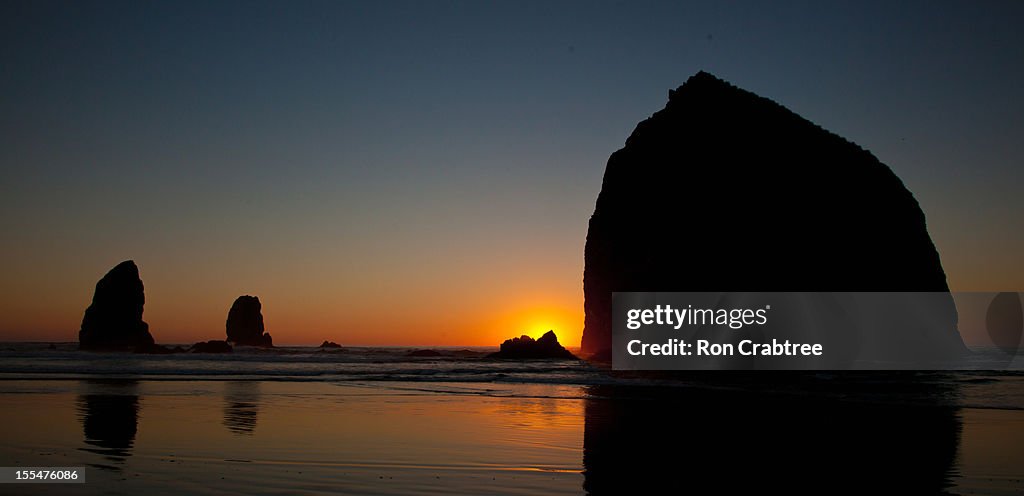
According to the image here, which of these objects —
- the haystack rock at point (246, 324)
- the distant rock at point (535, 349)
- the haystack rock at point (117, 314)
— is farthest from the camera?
the haystack rock at point (246, 324)

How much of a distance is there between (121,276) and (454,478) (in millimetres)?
110343

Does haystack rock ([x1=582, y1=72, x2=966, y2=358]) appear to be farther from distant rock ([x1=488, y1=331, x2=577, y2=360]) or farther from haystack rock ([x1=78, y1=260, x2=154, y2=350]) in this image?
haystack rock ([x1=78, y1=260, x2=154, y2=350])

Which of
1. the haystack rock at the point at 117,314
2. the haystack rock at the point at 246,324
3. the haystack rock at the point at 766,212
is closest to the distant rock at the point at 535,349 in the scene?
the haystack rock at the point at 766,212

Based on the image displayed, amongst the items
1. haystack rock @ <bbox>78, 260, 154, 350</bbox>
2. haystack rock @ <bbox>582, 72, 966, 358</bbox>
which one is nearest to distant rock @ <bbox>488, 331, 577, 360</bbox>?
haystack rock @ <bbox>582, 72, 966, 358</bbox>

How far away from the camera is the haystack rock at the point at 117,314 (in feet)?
329

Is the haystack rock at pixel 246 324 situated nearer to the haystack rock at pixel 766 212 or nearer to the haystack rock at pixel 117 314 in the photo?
the haystack rock at pixel 117 314

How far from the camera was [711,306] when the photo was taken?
57.3 m

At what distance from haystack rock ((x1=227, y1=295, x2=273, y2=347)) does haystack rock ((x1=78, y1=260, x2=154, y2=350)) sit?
31.5 metres

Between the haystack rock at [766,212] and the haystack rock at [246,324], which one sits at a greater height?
the haystack rock at [766,212]

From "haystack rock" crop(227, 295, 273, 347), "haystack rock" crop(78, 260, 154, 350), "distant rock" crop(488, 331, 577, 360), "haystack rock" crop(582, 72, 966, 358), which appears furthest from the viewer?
"haystack rock" crop(227, 295, 273, 347)

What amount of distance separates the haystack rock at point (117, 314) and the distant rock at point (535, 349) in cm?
5420

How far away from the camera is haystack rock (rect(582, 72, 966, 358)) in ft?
191

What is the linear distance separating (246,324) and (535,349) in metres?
83.0

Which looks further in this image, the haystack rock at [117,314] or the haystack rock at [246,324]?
the haystack rock at [246,324]
